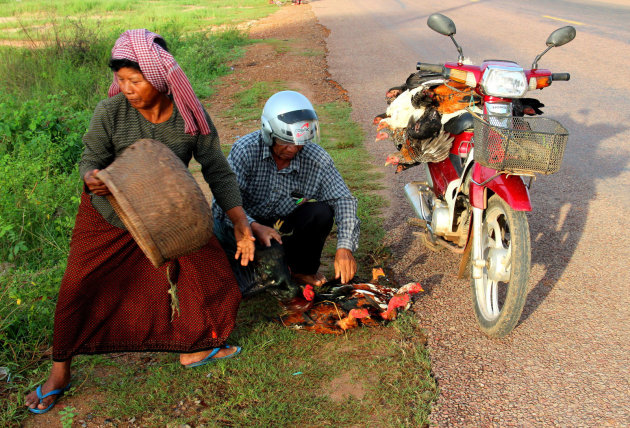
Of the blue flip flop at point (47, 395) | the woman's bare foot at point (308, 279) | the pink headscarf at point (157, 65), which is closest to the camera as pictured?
the pink headscarf at point (157, 65)

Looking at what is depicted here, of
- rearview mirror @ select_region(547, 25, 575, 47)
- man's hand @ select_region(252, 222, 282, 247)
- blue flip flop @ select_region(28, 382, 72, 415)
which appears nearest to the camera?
blue flip flop @ select_region(28, 382, 72, 415)

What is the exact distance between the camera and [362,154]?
616 cm

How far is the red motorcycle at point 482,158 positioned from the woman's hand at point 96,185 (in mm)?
1777

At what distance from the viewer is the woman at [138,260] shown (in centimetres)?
259

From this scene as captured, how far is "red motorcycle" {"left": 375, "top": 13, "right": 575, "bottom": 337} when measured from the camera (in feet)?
9.24

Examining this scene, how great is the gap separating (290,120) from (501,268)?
4.49 ft

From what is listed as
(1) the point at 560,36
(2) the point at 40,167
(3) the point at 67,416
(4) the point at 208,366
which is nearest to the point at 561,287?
(1) the point at 560,36

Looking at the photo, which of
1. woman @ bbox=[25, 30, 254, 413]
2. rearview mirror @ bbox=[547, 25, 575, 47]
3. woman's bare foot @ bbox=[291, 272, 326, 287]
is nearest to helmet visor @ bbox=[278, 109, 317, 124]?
woman @ bbox=[25, 30, 254, 413]

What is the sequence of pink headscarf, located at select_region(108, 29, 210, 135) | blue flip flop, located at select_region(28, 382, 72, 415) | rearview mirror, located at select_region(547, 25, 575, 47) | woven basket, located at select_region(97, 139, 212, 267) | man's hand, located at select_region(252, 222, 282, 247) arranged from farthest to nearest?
rearview mirror, located at select_region(547, 25, 575, 47) < man's hand, located at select_region(252, 222, 282, 247) < blue flip flop, located at select_region(28, 382, 72, 415) < pink headscarf, located at select_region(108, 29, 210, 135) < woven basket, located at select_region(97, 139, 212, 267)

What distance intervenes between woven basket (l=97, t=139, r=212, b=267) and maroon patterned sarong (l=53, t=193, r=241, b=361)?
31 cm

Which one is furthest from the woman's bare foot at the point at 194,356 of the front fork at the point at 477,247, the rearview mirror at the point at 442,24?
the rearview mirror at the point at 442,24

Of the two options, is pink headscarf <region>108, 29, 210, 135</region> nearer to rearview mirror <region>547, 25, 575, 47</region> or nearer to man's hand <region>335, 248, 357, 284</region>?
man's hand <region>335, 248, 357, 284</region>

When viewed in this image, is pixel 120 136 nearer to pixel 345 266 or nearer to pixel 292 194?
pixel 292 194

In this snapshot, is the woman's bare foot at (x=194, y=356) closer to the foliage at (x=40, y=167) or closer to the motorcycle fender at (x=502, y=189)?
the foliage at (x=40, y=167)
